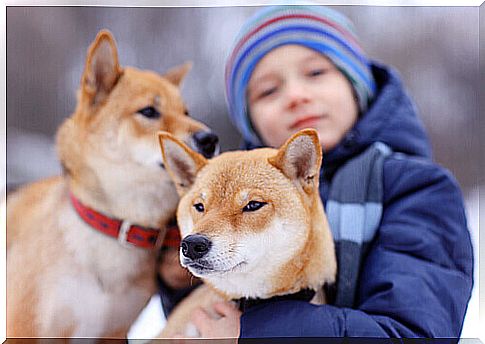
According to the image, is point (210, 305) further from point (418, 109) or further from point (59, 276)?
point (418, 109)

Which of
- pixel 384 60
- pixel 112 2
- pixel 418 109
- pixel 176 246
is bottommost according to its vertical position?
pixel 176 246

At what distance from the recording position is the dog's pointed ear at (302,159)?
3.17ft

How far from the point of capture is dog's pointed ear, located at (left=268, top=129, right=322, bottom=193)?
97cm

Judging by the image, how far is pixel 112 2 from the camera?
3.90 ft

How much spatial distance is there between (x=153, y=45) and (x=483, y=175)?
2.43ft

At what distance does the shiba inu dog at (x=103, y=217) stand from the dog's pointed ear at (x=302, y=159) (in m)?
0.22

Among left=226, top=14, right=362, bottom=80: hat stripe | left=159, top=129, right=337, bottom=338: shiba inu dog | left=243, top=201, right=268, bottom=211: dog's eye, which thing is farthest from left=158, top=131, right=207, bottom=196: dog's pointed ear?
left=226, top=14, right=362, bottom=80: hat stripe

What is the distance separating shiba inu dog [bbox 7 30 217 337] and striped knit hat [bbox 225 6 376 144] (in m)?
0.10

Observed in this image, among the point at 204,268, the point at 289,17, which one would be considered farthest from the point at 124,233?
the point at 289,17

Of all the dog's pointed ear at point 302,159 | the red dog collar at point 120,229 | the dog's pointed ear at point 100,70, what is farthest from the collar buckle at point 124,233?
the dog's pointed ear at point 302,159

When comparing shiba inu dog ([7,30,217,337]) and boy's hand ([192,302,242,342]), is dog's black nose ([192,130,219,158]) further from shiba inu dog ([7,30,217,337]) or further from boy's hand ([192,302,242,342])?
boy's hand ([192,302,242,342])

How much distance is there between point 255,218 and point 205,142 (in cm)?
26

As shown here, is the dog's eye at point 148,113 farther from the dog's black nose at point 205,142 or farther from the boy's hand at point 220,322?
the boy's hand at point 220,322

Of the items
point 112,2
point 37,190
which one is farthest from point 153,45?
point 37,190
